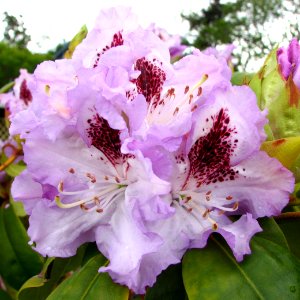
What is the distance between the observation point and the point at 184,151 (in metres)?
0.54

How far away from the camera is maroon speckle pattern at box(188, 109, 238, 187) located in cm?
54

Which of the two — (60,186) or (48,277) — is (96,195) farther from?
(48,277)

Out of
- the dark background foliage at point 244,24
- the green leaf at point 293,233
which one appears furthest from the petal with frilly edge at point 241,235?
the dark background foliage at point 244,24

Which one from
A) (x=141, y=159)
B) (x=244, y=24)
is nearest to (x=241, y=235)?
(x=141, y=159)

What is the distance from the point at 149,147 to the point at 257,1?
60.3 feet

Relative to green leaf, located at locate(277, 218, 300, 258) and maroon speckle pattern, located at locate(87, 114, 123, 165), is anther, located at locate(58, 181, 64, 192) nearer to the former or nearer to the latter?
maroon speckle pattern, located at locate(87, 114, 123, 165)

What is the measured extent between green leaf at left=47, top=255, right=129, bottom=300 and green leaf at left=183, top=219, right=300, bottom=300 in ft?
0.26

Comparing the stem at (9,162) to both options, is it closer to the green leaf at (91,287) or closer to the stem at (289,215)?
the green leaf at (91,287)

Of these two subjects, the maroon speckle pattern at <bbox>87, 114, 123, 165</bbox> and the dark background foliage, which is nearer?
the maroon speckle pattern at <bbox>87, 114, 123, 165</bbox>

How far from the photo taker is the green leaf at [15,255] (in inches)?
42.3

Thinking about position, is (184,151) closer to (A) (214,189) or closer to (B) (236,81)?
(A) (214,189)

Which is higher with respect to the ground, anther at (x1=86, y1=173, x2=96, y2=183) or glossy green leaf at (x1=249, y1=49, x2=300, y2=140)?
glossy green leaf at (x1=249, y1=49, x2=300, y2=140)

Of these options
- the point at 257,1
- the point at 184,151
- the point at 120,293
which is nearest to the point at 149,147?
the point at 184,151

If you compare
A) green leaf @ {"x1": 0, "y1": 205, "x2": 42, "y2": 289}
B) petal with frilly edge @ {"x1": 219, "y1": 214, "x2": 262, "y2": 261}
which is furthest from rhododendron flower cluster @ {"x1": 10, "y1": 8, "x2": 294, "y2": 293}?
green leaf @ {"x1": 0, "y1": 205, "x2": 42, "y2": 289}
